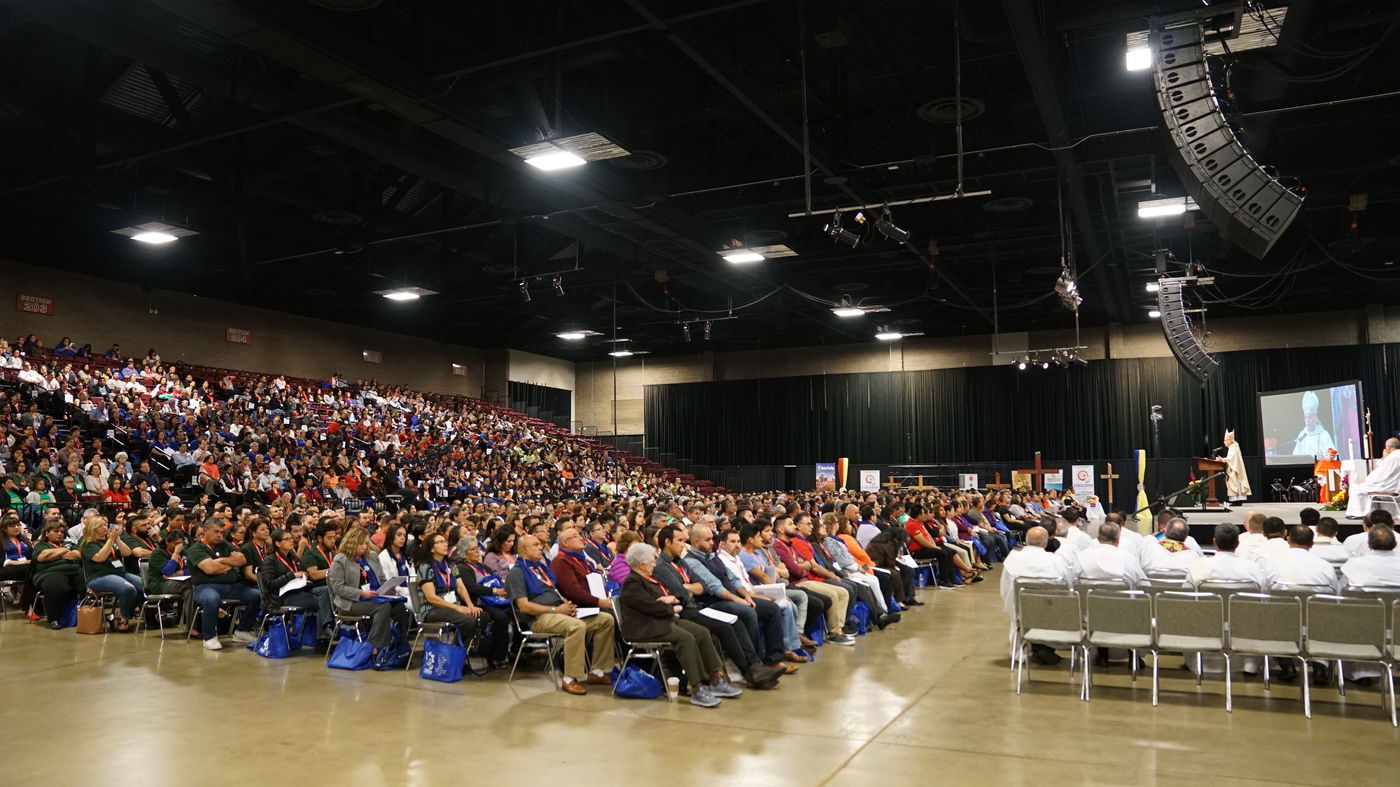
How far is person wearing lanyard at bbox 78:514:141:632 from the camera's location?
8.98 m

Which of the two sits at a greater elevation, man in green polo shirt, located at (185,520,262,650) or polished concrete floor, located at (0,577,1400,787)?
man in green polo shirt, located at (185,520,262,650)

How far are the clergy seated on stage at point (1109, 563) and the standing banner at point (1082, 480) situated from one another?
1889 centimetres

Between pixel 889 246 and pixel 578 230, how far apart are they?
6.07m

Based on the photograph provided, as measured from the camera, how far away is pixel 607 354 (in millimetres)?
32750

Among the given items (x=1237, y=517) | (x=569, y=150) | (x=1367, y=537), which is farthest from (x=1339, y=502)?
(x=569, y=150)

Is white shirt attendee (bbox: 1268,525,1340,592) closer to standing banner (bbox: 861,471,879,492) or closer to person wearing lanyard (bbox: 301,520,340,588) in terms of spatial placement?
person wearing lanyard (bbox: 301,520,340,588)

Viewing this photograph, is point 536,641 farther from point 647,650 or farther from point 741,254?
point 741,254

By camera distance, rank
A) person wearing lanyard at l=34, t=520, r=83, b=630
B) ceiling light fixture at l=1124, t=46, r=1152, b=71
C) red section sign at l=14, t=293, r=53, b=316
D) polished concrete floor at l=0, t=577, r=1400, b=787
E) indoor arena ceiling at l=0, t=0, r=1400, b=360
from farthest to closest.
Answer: red section sign at l=14, t=293, r=53, b=316 < person wearing lanyard at l=34, t=520, r=83, b=630 < indoor arena ceiling at l=0, t=0, r=1400, b=360 < ceiling light fixture at l=1124, t=46, r=1152, b=71 < polished concrete floor at l=0, t=577, r=1400, b=787

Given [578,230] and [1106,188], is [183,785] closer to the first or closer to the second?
[578,230]

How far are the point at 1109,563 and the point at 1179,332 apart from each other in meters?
A: 9.62

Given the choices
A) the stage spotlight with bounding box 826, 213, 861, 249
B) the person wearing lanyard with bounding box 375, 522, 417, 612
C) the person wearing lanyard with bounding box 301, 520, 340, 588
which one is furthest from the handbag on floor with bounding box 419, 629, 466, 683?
the stage spotlight with bounding box 826, 213, 861, 249

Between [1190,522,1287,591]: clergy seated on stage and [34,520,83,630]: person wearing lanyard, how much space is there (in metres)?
A: 10.4

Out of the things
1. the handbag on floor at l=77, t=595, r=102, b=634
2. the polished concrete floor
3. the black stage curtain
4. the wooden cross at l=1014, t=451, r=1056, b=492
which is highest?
the black stage curtain

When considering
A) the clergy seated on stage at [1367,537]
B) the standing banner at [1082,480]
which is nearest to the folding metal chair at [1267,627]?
the clergy seated on stage at [1367,537]
